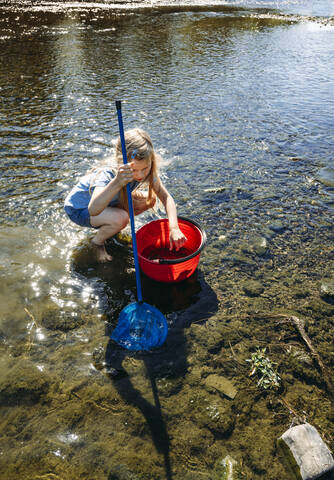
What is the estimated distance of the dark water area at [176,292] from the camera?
195 cm

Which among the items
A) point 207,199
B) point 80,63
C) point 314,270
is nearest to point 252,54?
point 80,63

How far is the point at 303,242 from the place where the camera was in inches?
136

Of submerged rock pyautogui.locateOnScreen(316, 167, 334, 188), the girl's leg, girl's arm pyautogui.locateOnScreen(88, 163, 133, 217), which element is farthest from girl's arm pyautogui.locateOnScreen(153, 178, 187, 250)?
submerged rock pyautogui.locateOnScreen(316, 167, 334, 188)

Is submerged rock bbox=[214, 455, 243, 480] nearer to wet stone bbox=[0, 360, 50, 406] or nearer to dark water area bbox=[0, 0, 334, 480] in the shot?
dark water area bbox=[0, 0, 334, 480]

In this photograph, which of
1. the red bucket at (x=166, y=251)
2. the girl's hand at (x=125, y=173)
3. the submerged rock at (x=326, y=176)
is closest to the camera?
the girl's hand at (x=125, y=173)

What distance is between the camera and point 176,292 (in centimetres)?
297

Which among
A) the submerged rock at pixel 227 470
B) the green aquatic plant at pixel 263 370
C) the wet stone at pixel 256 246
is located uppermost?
the wet stone at pixel 256 246

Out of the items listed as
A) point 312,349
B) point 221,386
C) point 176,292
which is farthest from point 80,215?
point 312,349

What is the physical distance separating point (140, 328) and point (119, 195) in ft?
4.33

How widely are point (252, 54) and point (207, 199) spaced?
923 centimetres

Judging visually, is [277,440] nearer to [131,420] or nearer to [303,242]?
[131,420]

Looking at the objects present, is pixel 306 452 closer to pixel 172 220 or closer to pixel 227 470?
pixel 227 470

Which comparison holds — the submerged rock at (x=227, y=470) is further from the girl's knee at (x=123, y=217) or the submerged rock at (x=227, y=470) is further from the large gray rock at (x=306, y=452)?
the girl's knee at (x=123, y=217)

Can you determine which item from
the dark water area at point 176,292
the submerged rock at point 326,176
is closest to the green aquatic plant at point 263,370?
the dark water area at point 176,292
